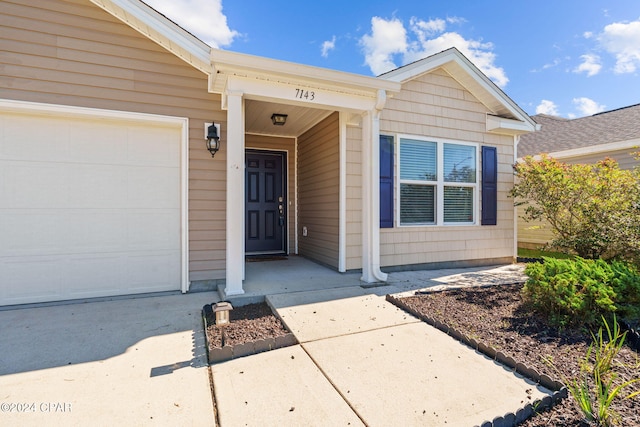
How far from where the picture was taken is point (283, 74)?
344 centimetres

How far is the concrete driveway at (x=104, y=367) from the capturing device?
5.49 feet

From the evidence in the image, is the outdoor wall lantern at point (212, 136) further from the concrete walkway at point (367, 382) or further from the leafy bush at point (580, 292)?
the leafy bush at point (580, 292)

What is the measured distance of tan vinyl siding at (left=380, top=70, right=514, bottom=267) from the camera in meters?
4.99

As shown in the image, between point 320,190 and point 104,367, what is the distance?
3.83 m

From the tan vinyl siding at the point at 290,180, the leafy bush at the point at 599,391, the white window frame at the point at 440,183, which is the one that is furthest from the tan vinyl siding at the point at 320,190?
the leafy bush at the point at 599,391

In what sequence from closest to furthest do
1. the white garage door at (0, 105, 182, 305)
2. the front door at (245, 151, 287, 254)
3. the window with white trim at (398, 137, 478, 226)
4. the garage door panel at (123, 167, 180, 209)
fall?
the white garage door at (0, 105, 182, 305)
the garage door panel at (123, 167, 180, 209)
the window with white trim at (398, 137, 478, 226)
the front door at (245, 151, 287, 254)

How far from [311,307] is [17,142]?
12.1 ft

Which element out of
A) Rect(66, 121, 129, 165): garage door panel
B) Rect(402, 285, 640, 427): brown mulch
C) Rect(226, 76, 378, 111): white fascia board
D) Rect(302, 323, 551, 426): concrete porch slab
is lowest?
Rect(302, 323, 551, 426): concrete porch slab

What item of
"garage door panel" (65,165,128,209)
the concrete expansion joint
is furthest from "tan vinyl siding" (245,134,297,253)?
the concrete expansion joint

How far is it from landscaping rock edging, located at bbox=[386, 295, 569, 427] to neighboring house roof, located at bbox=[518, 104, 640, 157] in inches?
290

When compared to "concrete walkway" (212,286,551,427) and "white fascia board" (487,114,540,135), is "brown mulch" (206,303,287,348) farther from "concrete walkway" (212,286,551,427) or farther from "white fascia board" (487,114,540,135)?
"white fascia board" (487,114,540,135)

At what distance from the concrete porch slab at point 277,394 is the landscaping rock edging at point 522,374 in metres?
0.76

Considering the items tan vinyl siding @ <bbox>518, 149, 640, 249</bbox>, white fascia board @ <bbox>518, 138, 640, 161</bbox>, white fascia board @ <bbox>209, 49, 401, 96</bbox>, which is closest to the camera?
white fascia board @ <bbox>209, 49, 401, 96</bbox>

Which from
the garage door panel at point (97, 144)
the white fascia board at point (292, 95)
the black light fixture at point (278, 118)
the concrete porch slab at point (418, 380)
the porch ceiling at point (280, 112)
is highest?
the porch ceiling at point (280, 112)
